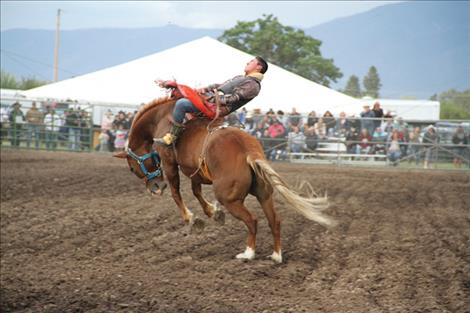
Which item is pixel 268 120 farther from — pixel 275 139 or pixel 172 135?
pixel 172 135

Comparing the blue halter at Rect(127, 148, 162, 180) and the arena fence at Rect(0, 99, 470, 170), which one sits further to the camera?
the arena fence at Rect(0, 99, 470, 170)

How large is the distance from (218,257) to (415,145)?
1355 cm

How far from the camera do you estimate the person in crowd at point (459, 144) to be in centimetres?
1836

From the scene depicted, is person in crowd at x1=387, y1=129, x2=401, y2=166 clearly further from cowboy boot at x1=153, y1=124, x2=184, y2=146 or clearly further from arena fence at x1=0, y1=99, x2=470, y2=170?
cowboy boot at x1=153, y1=124, x2=184, y2=146

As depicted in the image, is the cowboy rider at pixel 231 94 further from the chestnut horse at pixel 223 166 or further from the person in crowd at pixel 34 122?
the person in crowd at pixel 34 122

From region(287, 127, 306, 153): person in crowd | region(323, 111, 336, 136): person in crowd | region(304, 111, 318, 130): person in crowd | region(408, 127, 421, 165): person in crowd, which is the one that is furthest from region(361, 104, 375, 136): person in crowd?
region(287, 127, 306, 153): person in crowd

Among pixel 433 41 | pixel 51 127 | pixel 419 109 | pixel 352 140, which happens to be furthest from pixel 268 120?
pixel 419 109

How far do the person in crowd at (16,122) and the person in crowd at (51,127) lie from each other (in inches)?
33.7

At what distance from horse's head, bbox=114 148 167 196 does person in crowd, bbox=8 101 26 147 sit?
51.4 ft

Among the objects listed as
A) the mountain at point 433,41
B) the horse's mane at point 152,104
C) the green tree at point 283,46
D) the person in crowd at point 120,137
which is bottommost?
the person in crowd at point 120,137

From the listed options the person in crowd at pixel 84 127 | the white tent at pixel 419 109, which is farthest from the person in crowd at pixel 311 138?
the person in crowd at pixel 84 127

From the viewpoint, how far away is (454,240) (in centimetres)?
756

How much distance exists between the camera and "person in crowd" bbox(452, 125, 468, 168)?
60.2 ft

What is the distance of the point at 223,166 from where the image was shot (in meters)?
6.54
